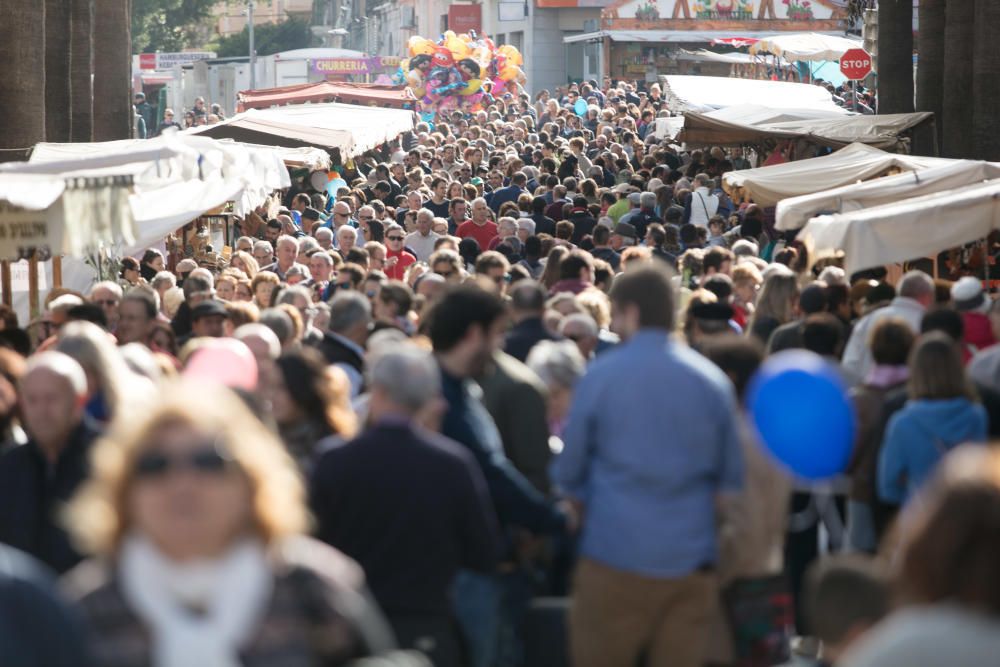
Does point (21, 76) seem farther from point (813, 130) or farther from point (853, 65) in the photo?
point (853, 65)

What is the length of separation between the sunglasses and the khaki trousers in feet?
8.32

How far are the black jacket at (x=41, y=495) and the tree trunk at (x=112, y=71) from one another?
22.4 m

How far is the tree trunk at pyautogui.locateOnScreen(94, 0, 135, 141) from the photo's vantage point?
89.2 feet

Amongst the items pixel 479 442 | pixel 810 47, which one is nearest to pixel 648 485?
pixel 479 442

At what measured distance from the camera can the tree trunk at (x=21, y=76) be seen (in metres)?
15.9

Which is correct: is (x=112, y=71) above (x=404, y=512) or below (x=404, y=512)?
above

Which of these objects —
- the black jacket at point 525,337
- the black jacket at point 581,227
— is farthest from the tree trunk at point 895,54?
the black jacket at point 525,337

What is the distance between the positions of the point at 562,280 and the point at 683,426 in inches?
215

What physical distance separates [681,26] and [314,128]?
3924cm

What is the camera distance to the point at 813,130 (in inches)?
858

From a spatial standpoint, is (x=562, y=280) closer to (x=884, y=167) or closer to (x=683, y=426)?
(x=683, y=426)

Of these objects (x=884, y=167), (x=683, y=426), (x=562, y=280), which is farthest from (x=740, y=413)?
(x=884, y=167)

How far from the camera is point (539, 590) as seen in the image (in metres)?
6.29

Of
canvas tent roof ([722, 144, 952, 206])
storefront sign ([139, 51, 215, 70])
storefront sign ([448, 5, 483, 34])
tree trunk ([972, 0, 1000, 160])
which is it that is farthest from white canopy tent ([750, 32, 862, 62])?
storefront sign ([448, 5, 483, 34])
